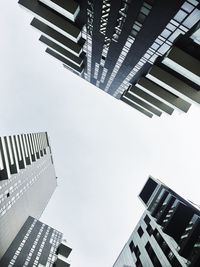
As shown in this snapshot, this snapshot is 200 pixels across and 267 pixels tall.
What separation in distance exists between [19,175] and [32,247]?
40.4 meters

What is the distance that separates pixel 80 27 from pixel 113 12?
23.7 ft

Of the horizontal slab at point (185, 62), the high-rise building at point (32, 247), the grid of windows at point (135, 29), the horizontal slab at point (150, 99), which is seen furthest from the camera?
the high-rise building at point (32, 247)

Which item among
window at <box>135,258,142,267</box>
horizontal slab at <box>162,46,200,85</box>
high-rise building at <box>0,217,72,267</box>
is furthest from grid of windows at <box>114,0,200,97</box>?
high-rise building at <box>0,217,72,267</box>

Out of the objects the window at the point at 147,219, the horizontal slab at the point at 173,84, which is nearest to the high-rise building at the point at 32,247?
the window at the point at 147,219

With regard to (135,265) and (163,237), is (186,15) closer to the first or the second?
(163,237)

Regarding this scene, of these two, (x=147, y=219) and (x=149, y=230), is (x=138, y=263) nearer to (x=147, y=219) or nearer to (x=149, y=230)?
(x=149, y=230)

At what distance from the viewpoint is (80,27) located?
32344mm

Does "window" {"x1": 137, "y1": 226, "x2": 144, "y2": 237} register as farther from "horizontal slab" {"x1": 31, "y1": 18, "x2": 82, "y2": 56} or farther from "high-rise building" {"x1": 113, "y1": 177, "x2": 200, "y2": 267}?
"horizontal slab" {"x1": 31, "y1": 18, "x2": 82, "y2": 56}

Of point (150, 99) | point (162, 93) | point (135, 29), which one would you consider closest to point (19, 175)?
point (150, 99)

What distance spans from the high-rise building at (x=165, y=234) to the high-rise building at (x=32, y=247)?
4127 cm

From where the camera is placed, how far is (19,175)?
96750 millimetres

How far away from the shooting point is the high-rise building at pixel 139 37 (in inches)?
882

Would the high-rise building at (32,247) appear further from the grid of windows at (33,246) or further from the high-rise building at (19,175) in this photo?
the high-rise building at (19,175)

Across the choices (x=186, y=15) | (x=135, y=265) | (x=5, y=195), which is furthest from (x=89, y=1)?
(x=5, y=195)
